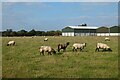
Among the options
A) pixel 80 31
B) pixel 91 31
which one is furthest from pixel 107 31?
pixel 80 31

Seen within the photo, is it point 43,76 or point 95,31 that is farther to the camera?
point 95,31

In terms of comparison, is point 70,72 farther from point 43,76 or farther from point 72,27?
point 72,27

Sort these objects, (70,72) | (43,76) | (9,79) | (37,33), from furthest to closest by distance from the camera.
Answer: (37,33) → (70,72) → (43,76) → (9,79)

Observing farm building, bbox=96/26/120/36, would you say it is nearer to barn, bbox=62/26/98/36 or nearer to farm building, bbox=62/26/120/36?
farm building, bbox=62/26/120/36

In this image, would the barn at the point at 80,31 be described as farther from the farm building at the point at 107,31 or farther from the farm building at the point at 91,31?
the farm building at the point at 107,31

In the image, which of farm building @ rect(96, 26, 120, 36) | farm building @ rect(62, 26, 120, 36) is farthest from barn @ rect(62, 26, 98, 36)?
farm building @ rect(96, 26, 120, 36)

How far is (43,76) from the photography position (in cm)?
1310

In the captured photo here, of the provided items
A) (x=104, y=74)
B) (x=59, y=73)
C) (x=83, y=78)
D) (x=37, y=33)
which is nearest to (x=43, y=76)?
(x=59, y=73)

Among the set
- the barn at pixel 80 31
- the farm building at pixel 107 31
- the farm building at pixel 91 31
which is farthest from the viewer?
the barn at pixel 80 31

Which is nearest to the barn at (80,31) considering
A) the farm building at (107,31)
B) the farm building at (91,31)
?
the farm building at (91,31)

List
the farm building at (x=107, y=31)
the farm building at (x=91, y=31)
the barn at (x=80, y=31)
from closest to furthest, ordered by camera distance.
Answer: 1. the farm building at (x=107, y=31)
2. the farm building at (x=91, y=31)
3. the barn at (x=80, y=31)

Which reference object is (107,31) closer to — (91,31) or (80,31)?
(91,31)

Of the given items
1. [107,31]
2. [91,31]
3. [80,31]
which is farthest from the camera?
[91,31]

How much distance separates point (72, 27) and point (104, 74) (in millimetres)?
132408
